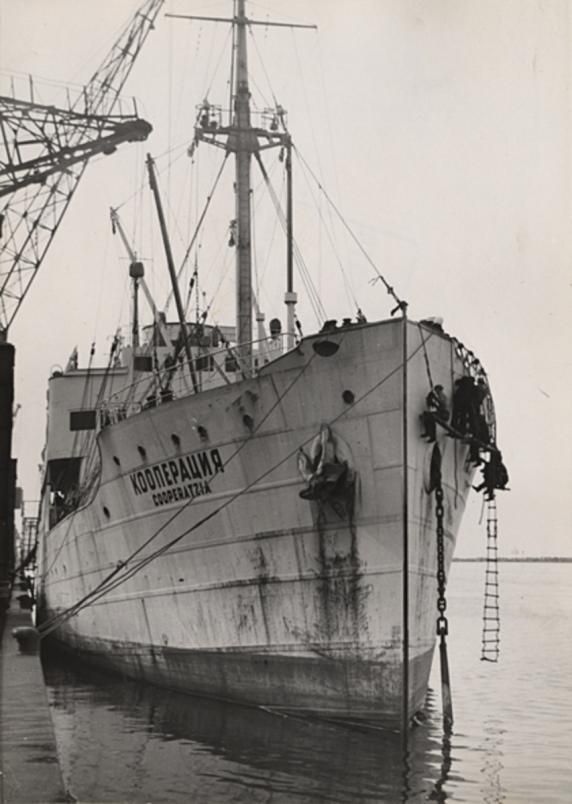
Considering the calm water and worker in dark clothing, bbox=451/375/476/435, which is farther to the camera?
worker in dark clothing, bbox=451/375/476/435

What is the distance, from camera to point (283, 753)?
10.2 m

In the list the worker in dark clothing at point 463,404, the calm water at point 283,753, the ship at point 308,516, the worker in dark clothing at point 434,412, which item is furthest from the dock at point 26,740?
the worker in dark clothing at point 463,404

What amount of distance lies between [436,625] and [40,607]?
13931 millimetres

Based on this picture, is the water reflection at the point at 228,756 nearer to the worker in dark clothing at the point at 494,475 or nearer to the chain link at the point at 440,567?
the chain link at the point at 440,567

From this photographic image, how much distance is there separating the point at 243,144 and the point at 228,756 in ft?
31.4

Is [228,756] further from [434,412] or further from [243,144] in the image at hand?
[243,144]

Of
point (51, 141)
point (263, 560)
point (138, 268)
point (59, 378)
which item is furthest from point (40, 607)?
point (263, 560)

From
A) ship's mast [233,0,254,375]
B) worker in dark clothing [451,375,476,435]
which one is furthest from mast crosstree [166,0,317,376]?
worker in dark clothing [451,375,476,435]

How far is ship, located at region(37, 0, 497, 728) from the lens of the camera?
11.2 meters

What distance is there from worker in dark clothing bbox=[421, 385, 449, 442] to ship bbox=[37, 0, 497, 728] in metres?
0.03

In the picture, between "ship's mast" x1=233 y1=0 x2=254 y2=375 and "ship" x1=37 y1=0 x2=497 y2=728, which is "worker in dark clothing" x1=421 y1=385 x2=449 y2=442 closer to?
"ship" x1=37 y1=0 x2=497 y2=728

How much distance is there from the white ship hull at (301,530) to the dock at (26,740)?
2337mm

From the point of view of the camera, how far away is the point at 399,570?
36.3 ft

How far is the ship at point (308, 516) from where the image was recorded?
440 inches
